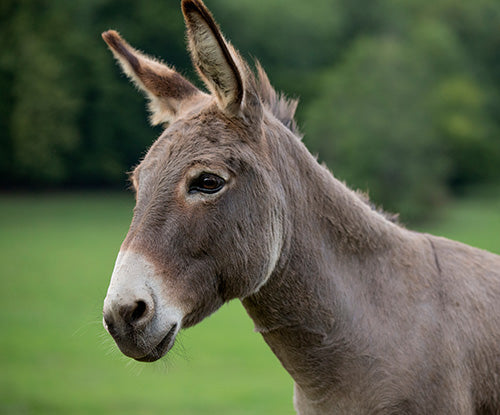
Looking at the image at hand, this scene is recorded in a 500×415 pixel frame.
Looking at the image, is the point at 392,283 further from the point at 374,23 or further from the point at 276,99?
the point at 374,23

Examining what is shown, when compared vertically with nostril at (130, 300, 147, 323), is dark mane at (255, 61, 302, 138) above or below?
above

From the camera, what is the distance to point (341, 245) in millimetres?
3580

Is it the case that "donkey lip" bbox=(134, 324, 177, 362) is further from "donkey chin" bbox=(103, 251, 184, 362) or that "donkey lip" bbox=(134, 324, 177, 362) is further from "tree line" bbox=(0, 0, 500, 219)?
"tree line" bbox=(0, 0, 500, 219)

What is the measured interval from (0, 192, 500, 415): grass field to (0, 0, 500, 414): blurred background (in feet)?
0.44

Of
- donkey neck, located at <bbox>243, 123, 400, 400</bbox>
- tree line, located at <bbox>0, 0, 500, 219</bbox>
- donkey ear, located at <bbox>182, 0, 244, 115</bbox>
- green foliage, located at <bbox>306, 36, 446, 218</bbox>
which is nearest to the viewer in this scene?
donkey ear, located at <bbox>182, 0, 244, 115</bbox>

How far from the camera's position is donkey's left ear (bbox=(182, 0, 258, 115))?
9.72 feet

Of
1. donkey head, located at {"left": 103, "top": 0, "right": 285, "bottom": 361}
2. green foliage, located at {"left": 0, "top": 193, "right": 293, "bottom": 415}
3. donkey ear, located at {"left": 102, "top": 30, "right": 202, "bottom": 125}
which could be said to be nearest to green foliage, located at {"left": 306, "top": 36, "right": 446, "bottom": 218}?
green foliage, located at {"left": 0, "top": 193, "right": 293, "bottom": 415}

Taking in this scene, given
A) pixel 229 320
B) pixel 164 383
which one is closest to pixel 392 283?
pixel 164 383

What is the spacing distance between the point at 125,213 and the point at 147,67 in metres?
51.1

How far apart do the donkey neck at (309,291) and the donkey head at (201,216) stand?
14 centimetres

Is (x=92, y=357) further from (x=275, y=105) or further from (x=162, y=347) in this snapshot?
(x=162, y=347)

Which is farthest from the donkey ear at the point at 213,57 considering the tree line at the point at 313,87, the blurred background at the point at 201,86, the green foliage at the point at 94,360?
the tree line at the point at 313,87

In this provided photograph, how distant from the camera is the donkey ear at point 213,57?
2957 mm

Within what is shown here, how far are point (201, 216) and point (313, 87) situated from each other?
212 ft
